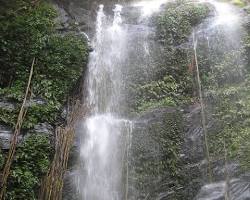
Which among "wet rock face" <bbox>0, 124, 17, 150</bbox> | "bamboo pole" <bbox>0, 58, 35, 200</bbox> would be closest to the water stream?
"bamboo pole" <bbox>0, 58, 35, 200</bbox>

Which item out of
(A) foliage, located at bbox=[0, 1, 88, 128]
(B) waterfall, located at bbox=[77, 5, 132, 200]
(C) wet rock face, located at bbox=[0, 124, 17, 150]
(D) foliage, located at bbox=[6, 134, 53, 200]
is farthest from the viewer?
(A) foliage, located at bbox=[0, 1, 88, 128]

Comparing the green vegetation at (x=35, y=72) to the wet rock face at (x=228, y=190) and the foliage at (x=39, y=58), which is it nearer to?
the foliage at (x=39, y=58)

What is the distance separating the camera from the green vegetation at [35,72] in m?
6.47

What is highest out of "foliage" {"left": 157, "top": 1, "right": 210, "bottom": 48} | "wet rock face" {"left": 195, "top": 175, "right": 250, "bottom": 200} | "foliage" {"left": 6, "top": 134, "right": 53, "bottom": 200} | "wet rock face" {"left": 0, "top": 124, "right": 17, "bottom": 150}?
"foliage" {"left": 157, "top": 1, "right": 210, "bottom": 48}

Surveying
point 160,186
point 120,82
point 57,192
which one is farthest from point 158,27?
point 57,192

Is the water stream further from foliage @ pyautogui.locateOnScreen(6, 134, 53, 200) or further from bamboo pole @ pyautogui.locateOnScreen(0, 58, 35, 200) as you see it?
bamboo pole @ pyautogui.locateOnScreen(0, 58, 35, 200)

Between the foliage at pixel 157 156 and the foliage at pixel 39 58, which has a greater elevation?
the foliage at pixel 39 58

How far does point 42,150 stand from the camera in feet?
22.0

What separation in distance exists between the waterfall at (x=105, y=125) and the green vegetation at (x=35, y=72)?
20.2 inches

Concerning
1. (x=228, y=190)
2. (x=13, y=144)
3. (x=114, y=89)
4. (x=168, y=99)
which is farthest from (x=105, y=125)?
(x=228, y=190)

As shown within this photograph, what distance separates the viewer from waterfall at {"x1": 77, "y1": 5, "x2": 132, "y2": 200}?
684 cm

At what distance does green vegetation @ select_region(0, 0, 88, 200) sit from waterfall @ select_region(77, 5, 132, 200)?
20.2 inches

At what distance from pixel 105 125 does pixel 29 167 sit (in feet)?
5.80

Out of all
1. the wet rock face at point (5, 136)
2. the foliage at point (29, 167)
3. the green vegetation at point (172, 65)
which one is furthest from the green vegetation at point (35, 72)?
the green vegetation at point (172, 65)
